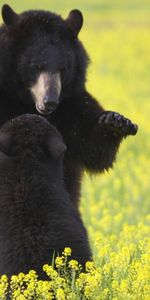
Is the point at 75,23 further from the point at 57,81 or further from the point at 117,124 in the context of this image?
the point at 117,124

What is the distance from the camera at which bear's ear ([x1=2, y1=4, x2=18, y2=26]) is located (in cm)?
729

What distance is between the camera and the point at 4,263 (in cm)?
558

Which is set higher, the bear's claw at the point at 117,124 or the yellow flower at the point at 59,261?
the bear's claw at the point at 117,124

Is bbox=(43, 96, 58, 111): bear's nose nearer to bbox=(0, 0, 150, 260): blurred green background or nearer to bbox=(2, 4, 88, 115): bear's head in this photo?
bbox=(2, 4, 88, 115): bear's head

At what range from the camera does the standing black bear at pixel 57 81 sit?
7.20 m

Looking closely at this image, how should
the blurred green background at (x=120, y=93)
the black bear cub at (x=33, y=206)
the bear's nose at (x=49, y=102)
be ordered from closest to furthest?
the black bear cub at (x=33, y=206) < the bear's nose at (x=49, y=102) < the blurred green background at (x=120, y=93)

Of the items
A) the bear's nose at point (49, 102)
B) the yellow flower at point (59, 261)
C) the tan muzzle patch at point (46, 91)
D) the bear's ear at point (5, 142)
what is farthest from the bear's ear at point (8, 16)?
the yellow flower at point (59, 261)

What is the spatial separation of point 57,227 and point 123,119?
1.74 m

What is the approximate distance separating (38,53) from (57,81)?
307mm

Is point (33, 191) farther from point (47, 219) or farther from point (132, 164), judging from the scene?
point (132, 164)

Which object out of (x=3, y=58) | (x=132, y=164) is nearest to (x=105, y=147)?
(x=3, y=58)

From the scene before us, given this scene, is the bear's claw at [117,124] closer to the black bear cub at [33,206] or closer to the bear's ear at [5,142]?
the black bear cub at [33,206]

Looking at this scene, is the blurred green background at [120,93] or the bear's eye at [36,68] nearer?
the bear's eye at [36,68]

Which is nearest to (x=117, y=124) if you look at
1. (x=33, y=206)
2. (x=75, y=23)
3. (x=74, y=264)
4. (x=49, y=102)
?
(x=49, y=102)
